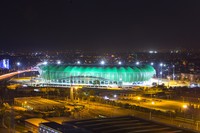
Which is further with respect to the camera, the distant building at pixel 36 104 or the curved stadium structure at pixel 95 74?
the curved stadium structure at pixel 95 74

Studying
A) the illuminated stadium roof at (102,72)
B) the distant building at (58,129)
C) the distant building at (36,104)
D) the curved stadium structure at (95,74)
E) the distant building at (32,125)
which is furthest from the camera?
the illuminated stadium roof at (102,72)

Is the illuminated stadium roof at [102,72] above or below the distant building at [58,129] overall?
above

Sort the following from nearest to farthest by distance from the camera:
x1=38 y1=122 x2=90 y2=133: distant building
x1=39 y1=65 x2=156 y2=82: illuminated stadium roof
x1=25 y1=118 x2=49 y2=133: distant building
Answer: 1. x1=38 y1=122 x2=90 y2=133: distant building
2. x1=25 y1=118 x2=49 y2=133: distant building
3. x1=39 y1=65 x2=156 y2=82: illuminated stadium roof

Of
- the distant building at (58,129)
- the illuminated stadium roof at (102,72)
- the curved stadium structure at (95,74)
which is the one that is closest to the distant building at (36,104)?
the distant building at (58,129)


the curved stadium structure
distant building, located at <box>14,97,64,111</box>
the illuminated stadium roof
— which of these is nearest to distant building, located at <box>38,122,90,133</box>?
distant building, located at <box>14,97,64,111</box>

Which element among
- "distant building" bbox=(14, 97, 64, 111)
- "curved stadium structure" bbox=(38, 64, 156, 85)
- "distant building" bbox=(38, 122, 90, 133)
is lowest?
Result: "distant building" bbox=(38, 122, 90, 133)

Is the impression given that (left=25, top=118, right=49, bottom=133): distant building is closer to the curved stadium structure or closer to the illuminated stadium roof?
the curved stadium structure

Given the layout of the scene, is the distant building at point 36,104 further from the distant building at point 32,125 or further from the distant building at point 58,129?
the distant building at point 58,129

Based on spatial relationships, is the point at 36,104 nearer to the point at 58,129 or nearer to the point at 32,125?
the point at 32,125

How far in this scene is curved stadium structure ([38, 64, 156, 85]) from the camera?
→ 51625 millimetres

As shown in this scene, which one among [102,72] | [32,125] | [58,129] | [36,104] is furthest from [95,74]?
[58,129]

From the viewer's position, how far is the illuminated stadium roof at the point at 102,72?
171 feet

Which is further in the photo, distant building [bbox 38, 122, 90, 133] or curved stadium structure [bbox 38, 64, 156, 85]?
curved stadium structure [bbox 38, 64, 156, 85]

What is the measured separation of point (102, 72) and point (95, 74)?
1.04m
